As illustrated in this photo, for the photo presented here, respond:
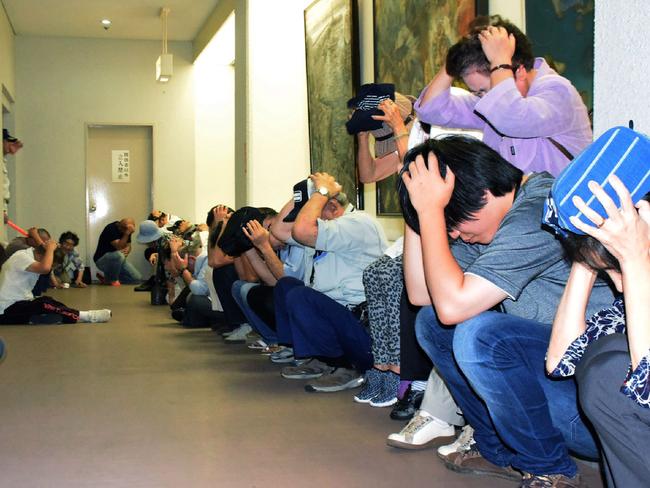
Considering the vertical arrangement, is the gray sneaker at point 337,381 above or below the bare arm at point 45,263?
below

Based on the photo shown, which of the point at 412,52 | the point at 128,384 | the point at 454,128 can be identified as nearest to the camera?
the point at 454,128

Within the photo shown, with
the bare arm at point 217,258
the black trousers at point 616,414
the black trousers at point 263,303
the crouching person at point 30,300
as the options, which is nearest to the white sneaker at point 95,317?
the crouching person at point 30,300

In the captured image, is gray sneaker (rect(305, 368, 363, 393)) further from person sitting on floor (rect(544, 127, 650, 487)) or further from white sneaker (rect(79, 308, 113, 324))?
white sneaker (rect(79, 308, 113, 324))

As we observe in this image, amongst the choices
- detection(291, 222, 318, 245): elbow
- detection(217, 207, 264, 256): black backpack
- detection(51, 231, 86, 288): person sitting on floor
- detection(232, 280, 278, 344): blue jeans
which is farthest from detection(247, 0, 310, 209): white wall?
detection(51, 231, 86, 288): person sitting on floor

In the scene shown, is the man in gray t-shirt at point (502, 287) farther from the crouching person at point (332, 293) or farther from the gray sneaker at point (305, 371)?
the gray sneaker at point (305, 371)

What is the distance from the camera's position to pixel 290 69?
845 cm

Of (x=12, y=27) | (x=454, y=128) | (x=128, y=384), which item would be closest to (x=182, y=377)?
(x=128, y=384)

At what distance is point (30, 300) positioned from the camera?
7.66m

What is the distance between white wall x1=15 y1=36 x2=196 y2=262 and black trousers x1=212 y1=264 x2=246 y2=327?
7904 millimetres

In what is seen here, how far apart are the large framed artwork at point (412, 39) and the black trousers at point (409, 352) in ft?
5.74

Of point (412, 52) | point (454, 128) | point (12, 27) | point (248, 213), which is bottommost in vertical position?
point (248, 213)

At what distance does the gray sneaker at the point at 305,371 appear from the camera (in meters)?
4.55

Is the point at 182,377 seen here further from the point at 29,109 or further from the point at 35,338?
the point at 29,109

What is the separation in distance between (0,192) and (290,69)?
164 inches
